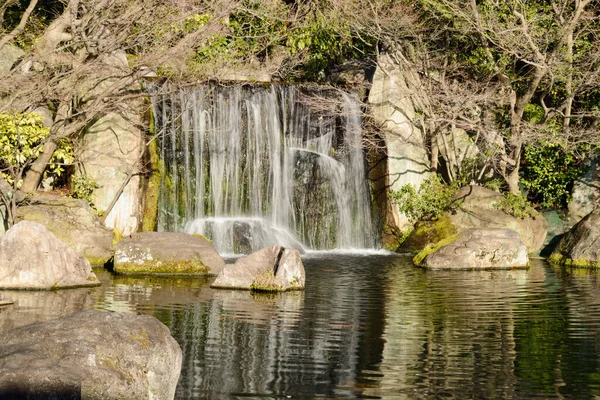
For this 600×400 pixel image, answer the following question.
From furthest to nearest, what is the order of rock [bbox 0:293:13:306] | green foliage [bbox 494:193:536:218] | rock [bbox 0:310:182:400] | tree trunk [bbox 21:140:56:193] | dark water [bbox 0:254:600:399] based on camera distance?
green foliage [bbox 494:193:536:218] < tree trunk [bbox 21:140:56:193] < rock [bbox 0:293:13:306] < dark water [bbox 0:254:600:399] < rock [bbox 0:310:182:400]

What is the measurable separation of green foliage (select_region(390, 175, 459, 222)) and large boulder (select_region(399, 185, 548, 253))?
11.5 inches

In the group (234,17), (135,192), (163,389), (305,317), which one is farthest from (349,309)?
(234,17)

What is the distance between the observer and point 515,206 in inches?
983

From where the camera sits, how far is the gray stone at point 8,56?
83.7 feet

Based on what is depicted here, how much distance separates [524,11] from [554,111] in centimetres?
313

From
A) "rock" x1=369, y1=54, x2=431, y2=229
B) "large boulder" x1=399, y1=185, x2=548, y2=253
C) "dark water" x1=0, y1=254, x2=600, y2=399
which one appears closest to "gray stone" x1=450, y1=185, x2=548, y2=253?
"large boulder" x1=399, y1=185, x2=548, y2=253

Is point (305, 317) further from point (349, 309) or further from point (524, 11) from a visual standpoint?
point (524, 11)

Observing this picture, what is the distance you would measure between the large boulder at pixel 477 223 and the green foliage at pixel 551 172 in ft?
7.22

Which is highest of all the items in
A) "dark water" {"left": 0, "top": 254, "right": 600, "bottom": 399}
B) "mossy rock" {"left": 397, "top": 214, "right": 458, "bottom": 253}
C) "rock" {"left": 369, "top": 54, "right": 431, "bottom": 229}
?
"rock" {"left": 369, "top": 54, "right": 431, "bottom": 229}

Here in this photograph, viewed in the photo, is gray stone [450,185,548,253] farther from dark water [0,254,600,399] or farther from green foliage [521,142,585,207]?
dark water [0,254,600,399]

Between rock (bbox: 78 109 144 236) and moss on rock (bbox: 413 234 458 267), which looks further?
rock (bbox: 78 109 144 236)

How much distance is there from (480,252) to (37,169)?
35.6ft

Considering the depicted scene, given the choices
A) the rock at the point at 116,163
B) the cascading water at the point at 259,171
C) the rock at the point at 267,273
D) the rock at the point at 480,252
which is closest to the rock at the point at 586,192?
the cascading water at the point at 259,171

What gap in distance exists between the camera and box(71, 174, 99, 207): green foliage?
23.1 meters
